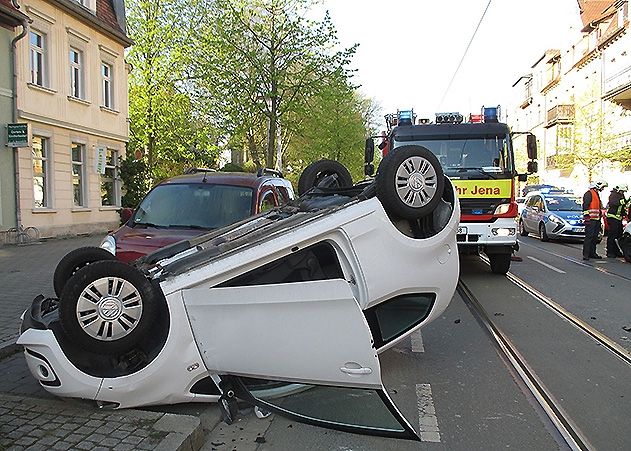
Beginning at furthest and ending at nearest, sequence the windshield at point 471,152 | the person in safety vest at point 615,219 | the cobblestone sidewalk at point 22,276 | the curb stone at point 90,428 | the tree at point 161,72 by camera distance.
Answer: the tree at point 161,72, the person in safety vest at point 615,219, the windshield at point 471,152, the cobblestone sidewalk at point 22,276, the curb stone at point 90,428

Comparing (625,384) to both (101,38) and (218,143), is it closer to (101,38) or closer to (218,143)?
(101,38)

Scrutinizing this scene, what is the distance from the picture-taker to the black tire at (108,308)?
3.83m

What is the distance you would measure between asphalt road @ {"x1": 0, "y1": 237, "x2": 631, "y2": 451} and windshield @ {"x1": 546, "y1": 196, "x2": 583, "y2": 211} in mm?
12197

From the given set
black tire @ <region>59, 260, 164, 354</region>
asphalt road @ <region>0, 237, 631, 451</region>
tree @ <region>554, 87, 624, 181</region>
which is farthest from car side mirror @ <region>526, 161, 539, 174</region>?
tree @ <region>554, 87, 624, 181</region>

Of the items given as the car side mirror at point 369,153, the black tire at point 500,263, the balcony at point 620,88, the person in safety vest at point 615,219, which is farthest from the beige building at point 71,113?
the balcony at point 620,88

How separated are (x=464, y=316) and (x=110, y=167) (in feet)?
62.1

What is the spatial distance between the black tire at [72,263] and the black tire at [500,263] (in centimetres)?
791

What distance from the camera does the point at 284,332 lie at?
387 cm

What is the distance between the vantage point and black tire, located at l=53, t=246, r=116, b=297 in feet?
15.8

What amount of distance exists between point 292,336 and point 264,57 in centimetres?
2486

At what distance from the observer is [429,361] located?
5.76 meters

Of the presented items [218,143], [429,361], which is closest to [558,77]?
[218,143]

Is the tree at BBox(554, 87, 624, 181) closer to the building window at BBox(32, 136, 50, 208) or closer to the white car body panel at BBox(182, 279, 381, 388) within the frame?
the building window at BBox(32, 136, 50, 208)

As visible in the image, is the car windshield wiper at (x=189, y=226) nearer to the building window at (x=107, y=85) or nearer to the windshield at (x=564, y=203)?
the windshield at (x=564, y=203)
